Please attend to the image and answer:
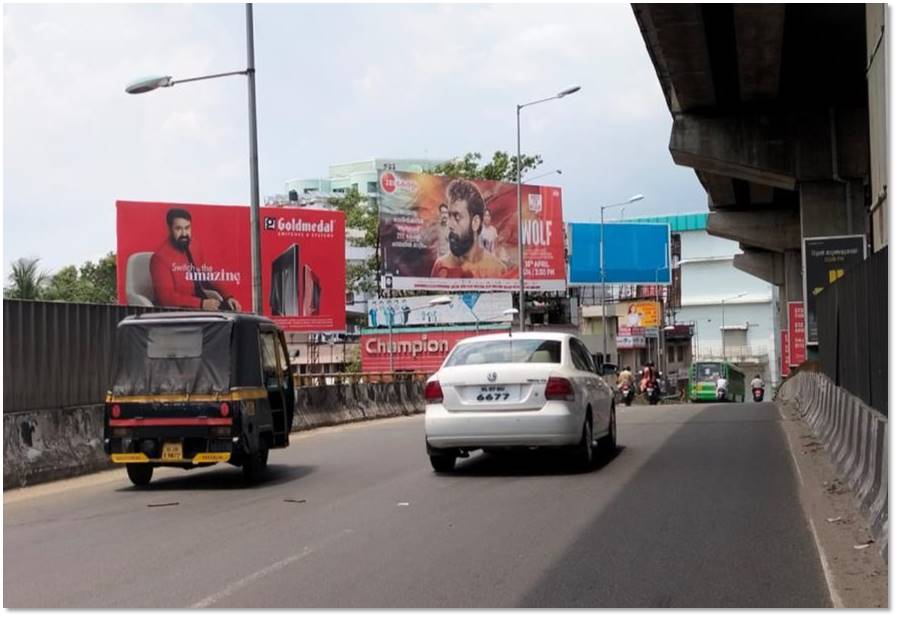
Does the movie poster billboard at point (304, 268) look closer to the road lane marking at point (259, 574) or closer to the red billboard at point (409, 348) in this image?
the red billboard at point (409, 348)

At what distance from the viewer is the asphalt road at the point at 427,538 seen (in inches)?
259

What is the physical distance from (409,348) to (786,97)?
113ft

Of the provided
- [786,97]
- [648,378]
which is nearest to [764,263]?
[648,378]

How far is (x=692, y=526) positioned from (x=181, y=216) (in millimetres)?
36847

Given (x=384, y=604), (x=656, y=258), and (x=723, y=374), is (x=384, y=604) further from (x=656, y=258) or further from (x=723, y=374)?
(x=723, y=374)

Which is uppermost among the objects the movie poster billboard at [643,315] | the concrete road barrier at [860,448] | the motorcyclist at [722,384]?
the movie poster billboard at [643,315]

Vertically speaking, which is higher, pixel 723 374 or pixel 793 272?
pixel 793 272

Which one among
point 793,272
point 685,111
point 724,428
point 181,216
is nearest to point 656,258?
point 793,272

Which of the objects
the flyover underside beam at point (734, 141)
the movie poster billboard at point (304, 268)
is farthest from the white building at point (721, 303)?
the flyover underside beam at point (734, 141)

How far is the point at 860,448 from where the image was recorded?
10.0 meters

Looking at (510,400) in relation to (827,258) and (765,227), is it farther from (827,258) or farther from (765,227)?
(765,227)

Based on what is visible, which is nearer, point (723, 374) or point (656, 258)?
point (656, 258)

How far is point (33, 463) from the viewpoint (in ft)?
42.3

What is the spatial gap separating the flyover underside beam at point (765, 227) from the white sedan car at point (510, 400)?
32313mm
